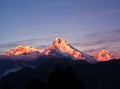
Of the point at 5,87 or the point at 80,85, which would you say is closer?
the point at 80,85

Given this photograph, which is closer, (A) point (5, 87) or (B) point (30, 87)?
(B) point (30, 87)

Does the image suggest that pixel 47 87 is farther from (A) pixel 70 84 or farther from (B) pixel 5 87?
(B) pixel 5 87

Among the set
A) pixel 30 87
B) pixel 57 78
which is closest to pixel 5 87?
pixel 30 87

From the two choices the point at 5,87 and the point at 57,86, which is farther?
the point at 5,87

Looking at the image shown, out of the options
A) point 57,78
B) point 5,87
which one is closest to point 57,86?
point 57,78

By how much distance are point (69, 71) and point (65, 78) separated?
156cm

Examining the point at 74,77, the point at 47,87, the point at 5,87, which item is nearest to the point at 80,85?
the point at 74,77

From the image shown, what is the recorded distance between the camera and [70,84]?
177 feet

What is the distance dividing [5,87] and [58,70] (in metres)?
10.9

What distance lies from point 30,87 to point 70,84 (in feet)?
20.0

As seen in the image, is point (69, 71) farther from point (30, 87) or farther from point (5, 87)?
point (5, 87)

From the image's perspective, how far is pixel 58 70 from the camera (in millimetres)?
55656

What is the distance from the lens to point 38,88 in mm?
54594

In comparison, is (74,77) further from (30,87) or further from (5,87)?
(5,87)
